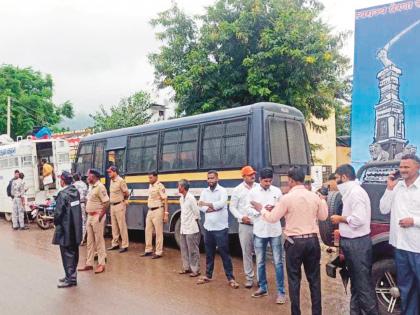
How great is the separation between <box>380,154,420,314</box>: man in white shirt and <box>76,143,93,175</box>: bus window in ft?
31.6

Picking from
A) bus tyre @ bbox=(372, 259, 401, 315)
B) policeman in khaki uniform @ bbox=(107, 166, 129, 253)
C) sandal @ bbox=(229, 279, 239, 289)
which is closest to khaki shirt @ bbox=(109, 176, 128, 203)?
policeman in khaki uniform @ bbox=(107, 166, 129, 253)

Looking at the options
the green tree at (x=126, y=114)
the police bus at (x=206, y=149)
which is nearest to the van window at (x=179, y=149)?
the police bus at (x=206, y=149)

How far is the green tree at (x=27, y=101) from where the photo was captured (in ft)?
106

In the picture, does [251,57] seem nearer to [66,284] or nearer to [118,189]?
[118,189]

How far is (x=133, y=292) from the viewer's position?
22.5ft

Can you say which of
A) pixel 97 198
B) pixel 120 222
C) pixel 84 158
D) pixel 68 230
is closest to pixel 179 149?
pixel 120 222

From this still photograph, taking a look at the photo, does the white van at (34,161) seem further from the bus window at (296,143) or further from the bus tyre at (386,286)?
the bus tyre at (386,286)

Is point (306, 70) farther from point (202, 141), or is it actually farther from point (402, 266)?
point (402, 266)

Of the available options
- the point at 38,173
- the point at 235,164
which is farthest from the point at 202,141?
the point at 38,173

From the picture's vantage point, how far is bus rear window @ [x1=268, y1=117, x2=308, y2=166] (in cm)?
893

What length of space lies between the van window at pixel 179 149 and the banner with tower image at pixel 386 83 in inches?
170

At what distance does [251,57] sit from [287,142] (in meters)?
5.99

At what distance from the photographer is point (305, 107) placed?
49.3 ft

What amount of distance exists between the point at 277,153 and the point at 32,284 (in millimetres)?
4833
